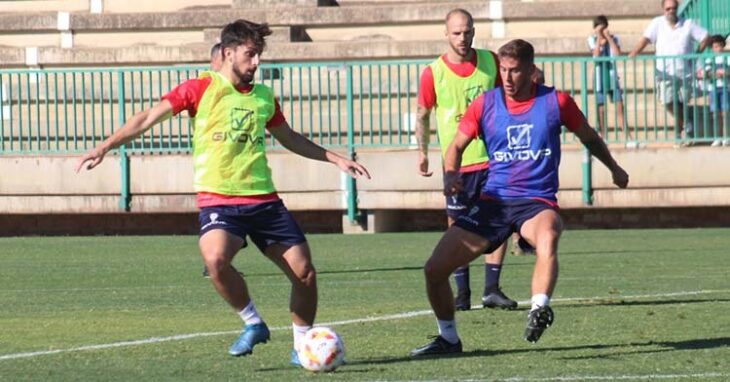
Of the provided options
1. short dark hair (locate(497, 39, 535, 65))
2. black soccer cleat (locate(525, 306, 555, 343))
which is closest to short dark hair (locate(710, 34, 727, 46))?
short dark hair (locate(497, 39, 535, 65))

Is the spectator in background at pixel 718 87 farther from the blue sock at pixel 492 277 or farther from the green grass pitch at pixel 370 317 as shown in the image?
the blue sock at pixel 492 277

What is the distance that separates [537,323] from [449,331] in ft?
2.67

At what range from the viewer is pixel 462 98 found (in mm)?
12055

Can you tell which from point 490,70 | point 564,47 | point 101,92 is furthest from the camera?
point 564,47

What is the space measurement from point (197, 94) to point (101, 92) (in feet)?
45.6

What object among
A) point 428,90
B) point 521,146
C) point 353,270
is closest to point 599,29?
point 353,270

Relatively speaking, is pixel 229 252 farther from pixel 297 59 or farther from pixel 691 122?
pixel 297 59

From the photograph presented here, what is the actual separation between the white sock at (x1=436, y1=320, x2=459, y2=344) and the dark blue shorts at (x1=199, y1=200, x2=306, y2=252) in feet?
2.98

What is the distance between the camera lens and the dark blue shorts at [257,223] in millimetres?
9336

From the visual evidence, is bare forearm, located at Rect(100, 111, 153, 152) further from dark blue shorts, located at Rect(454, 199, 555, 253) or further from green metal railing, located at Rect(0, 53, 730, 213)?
green metal railing, located at Rect(0, 53, 730, 213)

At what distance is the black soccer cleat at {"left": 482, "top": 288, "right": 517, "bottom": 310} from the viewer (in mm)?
12117

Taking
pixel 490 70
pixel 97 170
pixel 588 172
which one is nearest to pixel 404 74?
pixel 588 172

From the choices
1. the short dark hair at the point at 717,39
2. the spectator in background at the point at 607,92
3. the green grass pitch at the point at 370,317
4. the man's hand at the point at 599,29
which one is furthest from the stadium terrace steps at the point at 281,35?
the green grass pitch at the point at 370,317

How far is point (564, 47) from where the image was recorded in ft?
82.7
